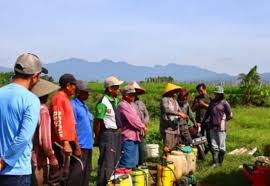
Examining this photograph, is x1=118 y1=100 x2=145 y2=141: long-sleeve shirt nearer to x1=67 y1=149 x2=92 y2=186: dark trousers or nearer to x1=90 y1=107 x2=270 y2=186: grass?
x1=90 y1=107 x2=270 y2=186: grass

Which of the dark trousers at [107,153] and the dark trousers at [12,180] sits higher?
the dark trousers at [12,180]

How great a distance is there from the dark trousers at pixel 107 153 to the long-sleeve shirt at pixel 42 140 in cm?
217

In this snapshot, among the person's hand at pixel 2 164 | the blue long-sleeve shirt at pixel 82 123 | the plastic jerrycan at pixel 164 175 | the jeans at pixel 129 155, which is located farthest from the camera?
the plastic jerrycan at pixel 164 175

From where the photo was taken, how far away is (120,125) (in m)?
7.40

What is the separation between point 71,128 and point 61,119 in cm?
16

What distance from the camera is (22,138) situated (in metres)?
3.83

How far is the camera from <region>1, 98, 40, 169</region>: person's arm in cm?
383

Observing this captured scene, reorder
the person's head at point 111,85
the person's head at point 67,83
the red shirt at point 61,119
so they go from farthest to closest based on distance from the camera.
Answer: the person's head at point 111,85 → the person's head at point 67,83 → the red shirt at point 61,119

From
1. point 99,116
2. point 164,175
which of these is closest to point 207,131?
point 164,175

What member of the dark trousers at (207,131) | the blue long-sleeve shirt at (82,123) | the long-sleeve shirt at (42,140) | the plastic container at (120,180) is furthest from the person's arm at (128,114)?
the dark trousers at (207,131)

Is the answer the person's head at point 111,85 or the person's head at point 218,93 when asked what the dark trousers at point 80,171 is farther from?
the person's head at point 218,93

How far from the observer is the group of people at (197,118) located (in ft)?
30.5

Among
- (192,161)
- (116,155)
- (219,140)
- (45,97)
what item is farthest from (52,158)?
(219,140)

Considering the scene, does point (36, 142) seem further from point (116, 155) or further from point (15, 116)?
point (116, 155)
